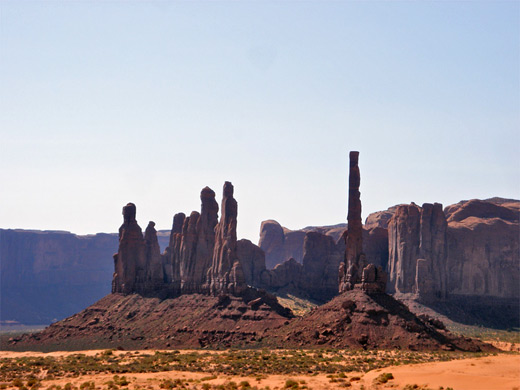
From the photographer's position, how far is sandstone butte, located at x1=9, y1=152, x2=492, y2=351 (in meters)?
101

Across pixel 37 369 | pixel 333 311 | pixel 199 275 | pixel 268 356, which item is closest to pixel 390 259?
pixel 199 275

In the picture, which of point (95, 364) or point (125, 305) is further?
point (125, 305)

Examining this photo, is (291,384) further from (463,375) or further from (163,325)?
(163,325)

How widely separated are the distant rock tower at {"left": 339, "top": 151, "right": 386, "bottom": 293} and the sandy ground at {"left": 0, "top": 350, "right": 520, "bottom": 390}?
111ft

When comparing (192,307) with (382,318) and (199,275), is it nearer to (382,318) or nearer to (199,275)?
(199,275)

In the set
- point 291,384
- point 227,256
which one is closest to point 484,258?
point 227,256

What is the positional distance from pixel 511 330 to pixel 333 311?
56.6 metres

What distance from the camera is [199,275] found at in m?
134

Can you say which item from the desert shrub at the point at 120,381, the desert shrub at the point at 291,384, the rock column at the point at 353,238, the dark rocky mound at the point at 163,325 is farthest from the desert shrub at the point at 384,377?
the rock column at the point at 353,238

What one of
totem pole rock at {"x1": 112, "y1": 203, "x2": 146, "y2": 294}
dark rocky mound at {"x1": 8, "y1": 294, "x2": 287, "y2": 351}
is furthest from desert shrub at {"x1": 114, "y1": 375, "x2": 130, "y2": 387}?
totem pole rock at {"x1": 112, "y1": 203, "x2": 146, "y2": 294}

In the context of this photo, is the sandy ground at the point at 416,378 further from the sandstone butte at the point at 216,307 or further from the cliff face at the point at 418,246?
the cliff face at the point at 418,246

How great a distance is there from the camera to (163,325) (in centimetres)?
12581

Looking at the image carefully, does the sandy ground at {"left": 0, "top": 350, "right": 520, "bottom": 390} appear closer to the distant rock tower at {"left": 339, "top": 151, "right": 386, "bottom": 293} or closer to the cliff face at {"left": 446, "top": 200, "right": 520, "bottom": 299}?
the distant rock tower at {"left": 339, "top": 151, "right": 386, "bottom": 293}

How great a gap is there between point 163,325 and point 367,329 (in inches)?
1438
